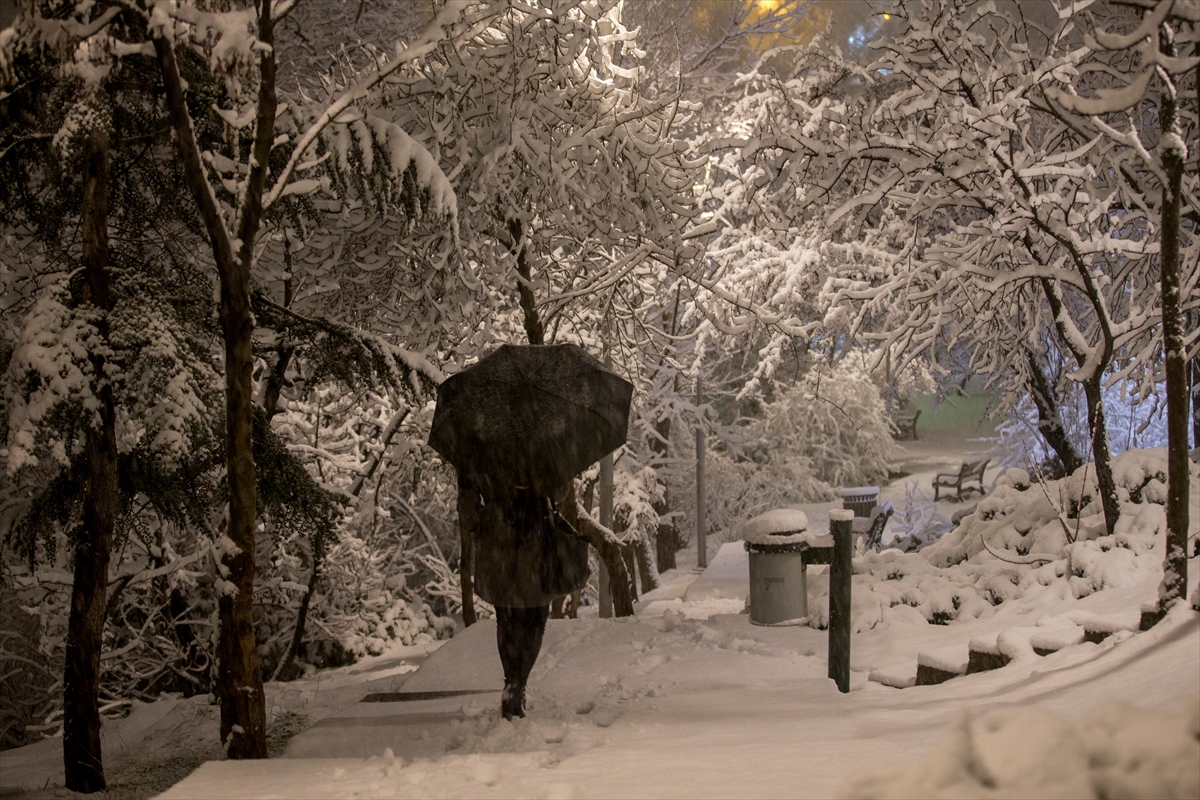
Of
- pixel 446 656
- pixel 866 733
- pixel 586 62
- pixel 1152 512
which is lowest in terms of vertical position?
pixel 446 656

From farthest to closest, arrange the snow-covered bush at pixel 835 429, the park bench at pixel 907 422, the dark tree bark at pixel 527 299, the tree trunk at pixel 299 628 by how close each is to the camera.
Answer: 1. the park bench at pixel 907 422
2. the snow-covered bush at pixel 835 429
3. the tree trunk at pixel 299 628
4. the dark tree bark at pixel 527 299

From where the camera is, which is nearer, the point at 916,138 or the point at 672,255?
the point at 916,138

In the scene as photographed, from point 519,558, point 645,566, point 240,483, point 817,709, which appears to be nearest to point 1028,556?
point 817,709

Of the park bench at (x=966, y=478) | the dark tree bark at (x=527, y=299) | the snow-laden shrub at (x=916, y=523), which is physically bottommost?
the snow-laden shrub at (x=916, y=523)

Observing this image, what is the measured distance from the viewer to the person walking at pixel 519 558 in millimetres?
4688

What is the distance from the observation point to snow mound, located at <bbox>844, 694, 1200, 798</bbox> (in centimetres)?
227

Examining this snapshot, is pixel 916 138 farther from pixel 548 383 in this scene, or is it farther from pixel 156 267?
pixel 156 267

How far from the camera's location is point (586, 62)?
26.0 feet

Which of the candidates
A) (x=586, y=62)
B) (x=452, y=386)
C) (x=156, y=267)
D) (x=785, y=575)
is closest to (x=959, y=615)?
(x=785, y=575)

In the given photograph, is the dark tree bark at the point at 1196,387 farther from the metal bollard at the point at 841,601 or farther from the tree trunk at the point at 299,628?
the tree trunk at the point at 299,628

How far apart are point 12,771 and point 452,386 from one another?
519cm

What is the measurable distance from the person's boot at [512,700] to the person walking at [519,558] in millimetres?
17

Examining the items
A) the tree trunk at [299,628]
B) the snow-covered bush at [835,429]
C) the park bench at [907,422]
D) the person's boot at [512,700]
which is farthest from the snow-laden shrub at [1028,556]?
the park bench at [907,422]

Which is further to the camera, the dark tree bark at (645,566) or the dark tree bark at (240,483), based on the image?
the dark tree bark at (645,566)
